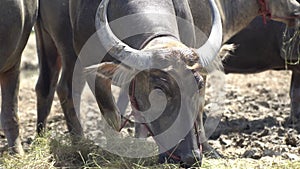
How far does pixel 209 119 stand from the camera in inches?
329

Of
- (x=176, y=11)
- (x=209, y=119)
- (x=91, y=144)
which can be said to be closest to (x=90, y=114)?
(x=209, y=119)

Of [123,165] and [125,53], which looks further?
[123,165]

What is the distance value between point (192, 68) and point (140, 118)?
1.99 ft

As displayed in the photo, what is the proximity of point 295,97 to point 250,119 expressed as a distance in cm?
56

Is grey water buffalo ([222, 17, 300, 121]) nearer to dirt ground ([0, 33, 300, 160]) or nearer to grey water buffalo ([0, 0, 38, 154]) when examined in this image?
dirt ground ([0, 33, 300, 160])

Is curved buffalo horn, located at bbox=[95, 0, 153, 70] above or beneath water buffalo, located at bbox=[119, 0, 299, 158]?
above

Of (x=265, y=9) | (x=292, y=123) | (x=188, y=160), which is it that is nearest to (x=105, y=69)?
(x=188, y=160)

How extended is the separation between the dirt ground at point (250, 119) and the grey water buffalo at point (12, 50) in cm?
42

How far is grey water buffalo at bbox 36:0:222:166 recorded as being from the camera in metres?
5.55

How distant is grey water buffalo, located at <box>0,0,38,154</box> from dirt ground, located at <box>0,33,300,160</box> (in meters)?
0.42

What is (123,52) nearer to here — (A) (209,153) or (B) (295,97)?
(A) (209,153)

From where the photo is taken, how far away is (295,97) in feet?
29.3

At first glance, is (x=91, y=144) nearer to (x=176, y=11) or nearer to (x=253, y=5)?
(x=176, y=11)

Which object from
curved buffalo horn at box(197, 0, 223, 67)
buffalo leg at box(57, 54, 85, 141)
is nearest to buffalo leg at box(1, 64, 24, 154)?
buffalo leg at box(57, 54, 85, 141)
